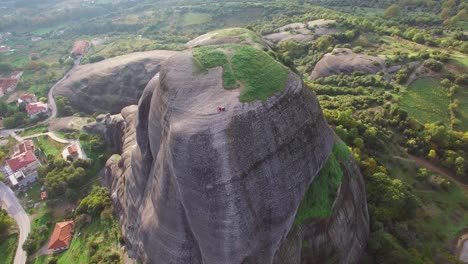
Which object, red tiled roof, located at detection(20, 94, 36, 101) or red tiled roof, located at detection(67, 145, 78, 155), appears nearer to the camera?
red tiled roof, located at detection(67, 145, 78, 155)

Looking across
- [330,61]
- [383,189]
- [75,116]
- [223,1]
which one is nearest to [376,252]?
[383,189]

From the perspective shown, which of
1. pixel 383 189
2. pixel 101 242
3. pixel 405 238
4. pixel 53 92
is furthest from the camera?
pixel 53 92

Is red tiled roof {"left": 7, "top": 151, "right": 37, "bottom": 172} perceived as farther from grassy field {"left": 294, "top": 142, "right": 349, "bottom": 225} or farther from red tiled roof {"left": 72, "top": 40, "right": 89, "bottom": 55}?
red tiled roof {"left": 72, "top": 40, "right": 89, "bottom": 55}

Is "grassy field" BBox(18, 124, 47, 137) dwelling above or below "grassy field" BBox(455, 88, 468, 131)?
below

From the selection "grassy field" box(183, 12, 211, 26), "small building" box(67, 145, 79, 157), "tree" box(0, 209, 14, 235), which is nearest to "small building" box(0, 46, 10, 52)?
"grassy field" box(183, 12, 211, 26)

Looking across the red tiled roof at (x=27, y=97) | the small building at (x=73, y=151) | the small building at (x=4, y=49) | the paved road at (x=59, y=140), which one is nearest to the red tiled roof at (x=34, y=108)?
the red tiled roof at (x=27, y=97)

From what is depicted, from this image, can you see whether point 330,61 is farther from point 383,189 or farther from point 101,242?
point 101,242

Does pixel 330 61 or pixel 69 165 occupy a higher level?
pixel 330 61

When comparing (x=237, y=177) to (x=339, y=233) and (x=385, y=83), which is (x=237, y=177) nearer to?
(x=339, y=233)
